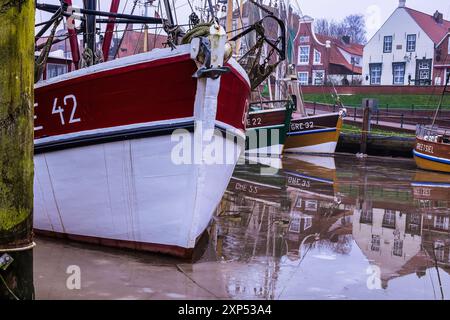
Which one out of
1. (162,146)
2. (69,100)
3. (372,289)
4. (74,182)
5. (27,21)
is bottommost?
(372,289)

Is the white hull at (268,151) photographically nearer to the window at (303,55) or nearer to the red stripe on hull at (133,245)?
the red stripe on hull at (133,245)

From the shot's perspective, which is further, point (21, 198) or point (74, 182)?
point (74, 182)

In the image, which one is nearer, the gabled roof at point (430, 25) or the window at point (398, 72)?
the gabled roof at point (430, 25)

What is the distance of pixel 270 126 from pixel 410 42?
26663mm

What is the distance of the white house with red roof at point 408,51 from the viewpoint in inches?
1662

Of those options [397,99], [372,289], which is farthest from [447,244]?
[397,99]

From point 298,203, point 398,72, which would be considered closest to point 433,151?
point 298,203

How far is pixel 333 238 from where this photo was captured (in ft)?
25.6

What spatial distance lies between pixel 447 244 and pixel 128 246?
4.24m

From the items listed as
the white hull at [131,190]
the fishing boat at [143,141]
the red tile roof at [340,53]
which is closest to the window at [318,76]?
the red tile roof at [340,53]

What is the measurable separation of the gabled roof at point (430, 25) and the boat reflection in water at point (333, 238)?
32.5 meters

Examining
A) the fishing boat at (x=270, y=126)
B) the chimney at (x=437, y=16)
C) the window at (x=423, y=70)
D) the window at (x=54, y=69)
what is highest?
the chimney at (x=437, y=16)
